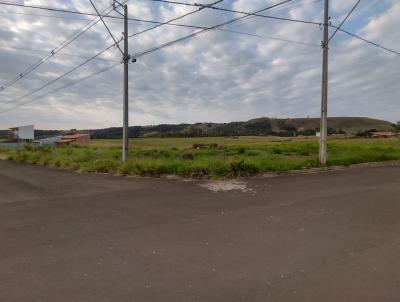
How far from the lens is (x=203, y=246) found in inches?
229

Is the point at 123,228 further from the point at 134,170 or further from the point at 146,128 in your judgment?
the point at 146,128

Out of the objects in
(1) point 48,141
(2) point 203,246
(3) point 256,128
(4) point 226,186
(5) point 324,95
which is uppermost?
(3) point 256,128

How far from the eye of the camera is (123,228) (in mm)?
6980

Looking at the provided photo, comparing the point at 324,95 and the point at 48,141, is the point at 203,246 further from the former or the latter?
the point at 48,141

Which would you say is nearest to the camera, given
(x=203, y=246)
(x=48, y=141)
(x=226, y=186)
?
(x=203, y=246)

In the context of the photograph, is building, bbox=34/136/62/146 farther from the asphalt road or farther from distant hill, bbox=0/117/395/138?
the asphalt road

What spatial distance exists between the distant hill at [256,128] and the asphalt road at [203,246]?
102282mm

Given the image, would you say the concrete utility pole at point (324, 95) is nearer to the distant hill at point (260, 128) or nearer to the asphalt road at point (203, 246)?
the asphalt road at point (203, 246)

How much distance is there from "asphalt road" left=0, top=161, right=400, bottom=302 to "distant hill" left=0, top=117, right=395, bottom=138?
102282 mm

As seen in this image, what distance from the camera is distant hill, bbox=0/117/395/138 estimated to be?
119m

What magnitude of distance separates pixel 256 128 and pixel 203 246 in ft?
452

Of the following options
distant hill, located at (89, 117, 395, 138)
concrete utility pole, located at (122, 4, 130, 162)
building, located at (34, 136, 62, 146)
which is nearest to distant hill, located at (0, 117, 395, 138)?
distant hill, located at (89, 117, 395, 138)

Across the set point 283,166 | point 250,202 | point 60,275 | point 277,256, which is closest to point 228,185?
point 250,202

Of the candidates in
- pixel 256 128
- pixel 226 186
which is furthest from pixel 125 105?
pixel 256 128
